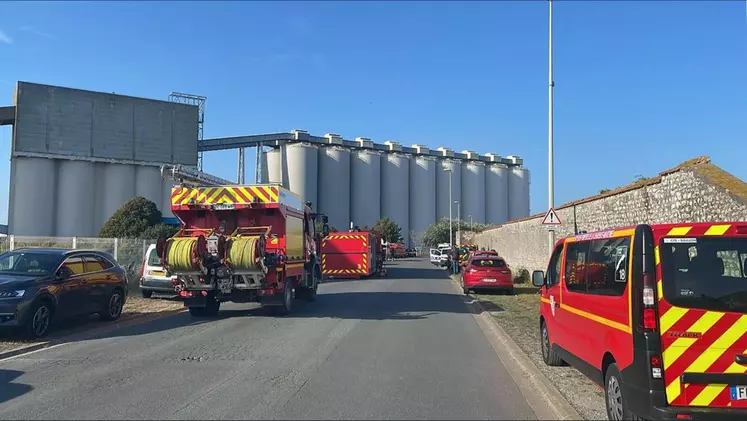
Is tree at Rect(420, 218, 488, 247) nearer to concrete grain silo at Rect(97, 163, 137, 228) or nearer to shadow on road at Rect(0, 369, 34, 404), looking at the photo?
concrete grain silo at Rect(97, 163, 137, 228)

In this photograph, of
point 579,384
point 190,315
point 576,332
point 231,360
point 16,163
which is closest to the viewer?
point 576,332

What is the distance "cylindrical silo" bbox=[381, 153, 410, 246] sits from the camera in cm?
10444

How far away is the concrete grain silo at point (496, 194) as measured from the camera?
116912 millimetres

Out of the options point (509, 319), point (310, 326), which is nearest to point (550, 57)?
point (509, 319)

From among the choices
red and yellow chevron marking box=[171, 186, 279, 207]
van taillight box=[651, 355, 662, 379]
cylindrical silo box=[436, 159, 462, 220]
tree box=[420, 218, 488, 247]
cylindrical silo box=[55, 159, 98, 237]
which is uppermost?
cylindrical silo box=[436, 159, 462, 220]

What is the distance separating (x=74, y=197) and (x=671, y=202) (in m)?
73.7

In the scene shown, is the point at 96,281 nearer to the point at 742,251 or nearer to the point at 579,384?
the point at 579,384

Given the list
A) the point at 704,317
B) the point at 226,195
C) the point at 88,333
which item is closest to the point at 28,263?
the point at 88,333

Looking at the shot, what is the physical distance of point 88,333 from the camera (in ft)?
38.1

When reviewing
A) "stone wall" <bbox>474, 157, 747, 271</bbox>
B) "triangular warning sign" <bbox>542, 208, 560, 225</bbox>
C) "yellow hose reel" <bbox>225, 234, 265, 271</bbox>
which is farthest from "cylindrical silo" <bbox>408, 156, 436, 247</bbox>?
"yellow hose reel" <bbox>225, 234, 265, 271</bbox>

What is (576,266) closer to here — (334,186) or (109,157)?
(109,157)

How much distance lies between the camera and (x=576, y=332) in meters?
6.83

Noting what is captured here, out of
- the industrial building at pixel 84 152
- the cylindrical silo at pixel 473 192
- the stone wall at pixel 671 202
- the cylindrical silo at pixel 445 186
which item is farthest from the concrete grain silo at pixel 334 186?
the stone wall at pixel 671 202

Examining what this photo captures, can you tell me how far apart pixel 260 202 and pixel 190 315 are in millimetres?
3569
